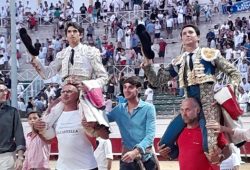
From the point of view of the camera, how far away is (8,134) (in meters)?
6.52

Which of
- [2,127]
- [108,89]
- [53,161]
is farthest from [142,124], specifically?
[108,89]

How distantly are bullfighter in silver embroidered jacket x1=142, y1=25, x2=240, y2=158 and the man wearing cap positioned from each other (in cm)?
148

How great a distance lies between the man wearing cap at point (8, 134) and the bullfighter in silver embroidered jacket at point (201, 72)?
1480 millimetres

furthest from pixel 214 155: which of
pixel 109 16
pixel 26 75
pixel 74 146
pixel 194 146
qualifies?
pixel 109 16

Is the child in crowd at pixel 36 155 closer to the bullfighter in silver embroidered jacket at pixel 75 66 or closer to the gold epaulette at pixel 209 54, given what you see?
the bullfighter in silver embroidered jacket at pixel 75 66

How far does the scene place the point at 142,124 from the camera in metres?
6.08

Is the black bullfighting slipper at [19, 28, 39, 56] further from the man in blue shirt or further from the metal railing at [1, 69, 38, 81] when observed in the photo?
the metal railing at [1, 69, 38, 81]

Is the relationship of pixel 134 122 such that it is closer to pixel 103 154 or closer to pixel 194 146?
pixel 194 146

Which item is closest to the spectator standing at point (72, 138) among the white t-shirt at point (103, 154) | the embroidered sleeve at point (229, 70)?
the embroidered sleeve at point (229, 70)

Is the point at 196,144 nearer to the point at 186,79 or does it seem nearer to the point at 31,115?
the point at 186,79

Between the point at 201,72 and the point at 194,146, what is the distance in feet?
1.91

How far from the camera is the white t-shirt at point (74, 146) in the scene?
5801 mm

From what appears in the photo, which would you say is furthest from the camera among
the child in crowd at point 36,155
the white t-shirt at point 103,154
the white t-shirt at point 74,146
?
the white t-shirt at point 103,154

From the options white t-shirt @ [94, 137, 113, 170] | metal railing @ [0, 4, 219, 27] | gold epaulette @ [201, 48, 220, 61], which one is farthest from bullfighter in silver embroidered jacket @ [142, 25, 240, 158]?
metal railing @ [0, 4, 219, 27]
